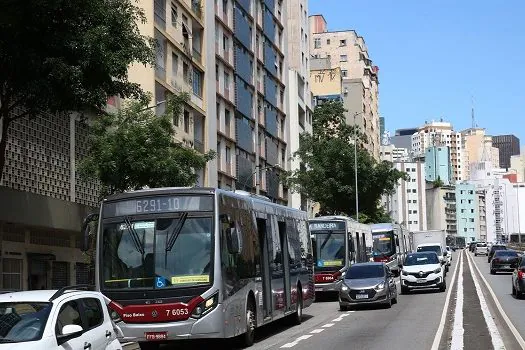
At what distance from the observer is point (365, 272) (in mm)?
27719

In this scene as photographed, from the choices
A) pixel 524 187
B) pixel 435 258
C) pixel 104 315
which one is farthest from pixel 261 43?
pixel 104 315

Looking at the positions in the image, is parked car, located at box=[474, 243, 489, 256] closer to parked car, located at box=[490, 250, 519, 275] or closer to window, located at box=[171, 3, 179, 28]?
parked car, located at box=[490, 250, 519, 275]

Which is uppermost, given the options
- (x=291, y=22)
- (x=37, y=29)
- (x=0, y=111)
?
(x=291, y=22)

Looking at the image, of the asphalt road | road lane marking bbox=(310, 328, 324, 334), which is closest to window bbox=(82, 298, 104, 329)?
the asphalt road

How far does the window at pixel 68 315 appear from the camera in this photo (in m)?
9.12

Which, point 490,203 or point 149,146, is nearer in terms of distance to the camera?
point 149,146

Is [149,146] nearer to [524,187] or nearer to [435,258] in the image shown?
[435,258]

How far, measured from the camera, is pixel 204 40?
5119 cm

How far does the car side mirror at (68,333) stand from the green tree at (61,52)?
7.37m

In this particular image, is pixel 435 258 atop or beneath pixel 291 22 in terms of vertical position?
beneath

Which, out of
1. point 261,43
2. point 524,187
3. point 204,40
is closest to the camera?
point 204,40

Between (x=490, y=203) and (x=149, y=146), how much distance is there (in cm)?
16539

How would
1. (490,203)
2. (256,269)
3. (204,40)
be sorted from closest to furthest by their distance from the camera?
(256,269) → (204,40) → (490,203)

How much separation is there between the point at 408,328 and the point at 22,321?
12364mm
